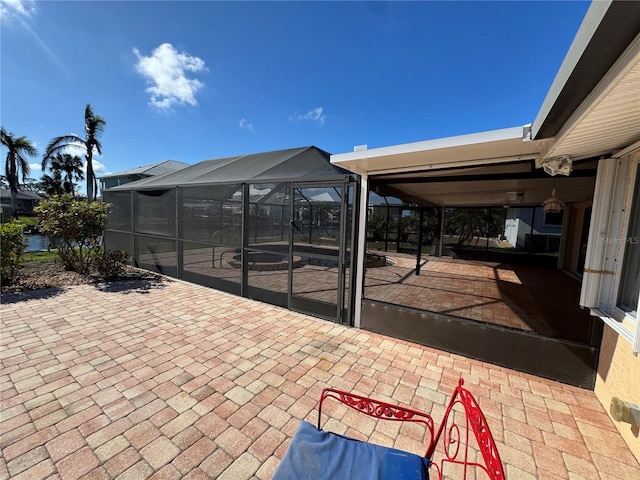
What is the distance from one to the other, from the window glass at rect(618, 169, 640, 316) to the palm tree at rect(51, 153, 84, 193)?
33.2 metres

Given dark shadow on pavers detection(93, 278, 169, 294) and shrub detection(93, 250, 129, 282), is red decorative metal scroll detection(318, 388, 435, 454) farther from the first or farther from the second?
shrub detection(93, 250, 129, 282)

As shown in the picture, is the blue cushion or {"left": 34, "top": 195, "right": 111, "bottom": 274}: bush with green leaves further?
{"left": 34, "top": 195, "right": 111, "bottom": 274}: bush with green leaves

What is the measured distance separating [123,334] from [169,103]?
1042 centimetres

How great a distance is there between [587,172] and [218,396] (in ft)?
13.9

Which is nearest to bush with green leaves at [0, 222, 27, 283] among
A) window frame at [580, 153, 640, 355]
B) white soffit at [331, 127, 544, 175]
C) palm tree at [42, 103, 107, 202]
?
white soffit at [331, 127, 544, 175]

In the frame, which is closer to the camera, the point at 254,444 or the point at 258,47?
the point at 254,444

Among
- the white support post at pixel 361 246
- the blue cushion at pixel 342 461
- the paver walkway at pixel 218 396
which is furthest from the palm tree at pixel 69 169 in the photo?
the blue cushion at pixel 342 461

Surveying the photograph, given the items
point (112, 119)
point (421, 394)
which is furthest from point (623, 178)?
point (112, 119)

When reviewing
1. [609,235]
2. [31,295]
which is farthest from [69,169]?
[609,235]

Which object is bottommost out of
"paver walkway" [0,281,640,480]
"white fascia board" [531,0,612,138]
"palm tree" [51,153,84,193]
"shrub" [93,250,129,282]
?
"paver walkway" [0,281,640,480]

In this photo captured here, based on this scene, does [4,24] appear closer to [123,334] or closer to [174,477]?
[123,334]

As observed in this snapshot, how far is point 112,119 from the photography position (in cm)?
1479

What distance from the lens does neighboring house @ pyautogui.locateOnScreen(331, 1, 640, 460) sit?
41.5 inches

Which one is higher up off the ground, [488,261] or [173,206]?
[173,206]
